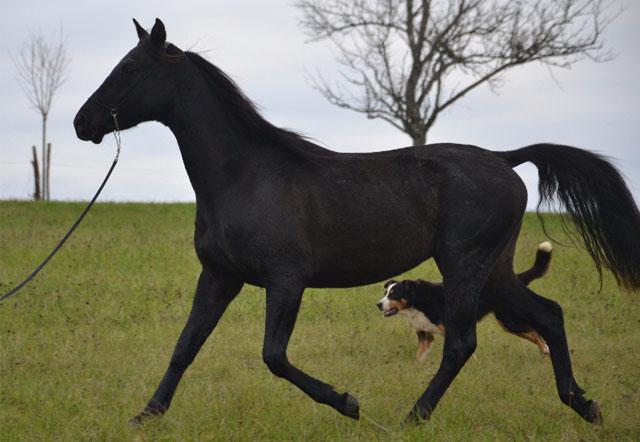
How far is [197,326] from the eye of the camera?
673 cm

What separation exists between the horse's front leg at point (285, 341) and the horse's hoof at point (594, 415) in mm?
2048

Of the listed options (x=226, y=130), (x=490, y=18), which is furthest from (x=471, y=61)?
(x=226, y=130)

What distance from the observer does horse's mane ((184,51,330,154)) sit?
6605 mm

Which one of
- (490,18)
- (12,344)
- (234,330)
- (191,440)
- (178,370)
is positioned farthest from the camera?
(490,18)

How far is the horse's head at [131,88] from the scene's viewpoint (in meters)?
6.41

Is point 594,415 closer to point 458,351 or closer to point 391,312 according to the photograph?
point 458,351

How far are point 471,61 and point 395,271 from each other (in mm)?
22345

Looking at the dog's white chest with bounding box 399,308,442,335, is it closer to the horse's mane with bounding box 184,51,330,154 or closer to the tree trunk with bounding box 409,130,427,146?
the horse's mane with bounding box 184,51,330,154

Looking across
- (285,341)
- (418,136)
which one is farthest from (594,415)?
(418,136)

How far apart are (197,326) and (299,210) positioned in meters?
1.21

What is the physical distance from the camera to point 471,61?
92.4 ft

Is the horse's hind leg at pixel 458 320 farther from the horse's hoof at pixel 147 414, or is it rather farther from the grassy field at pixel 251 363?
the horse's hoof at pixel 147 414

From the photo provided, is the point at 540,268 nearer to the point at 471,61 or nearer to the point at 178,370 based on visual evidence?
the point at 178,370

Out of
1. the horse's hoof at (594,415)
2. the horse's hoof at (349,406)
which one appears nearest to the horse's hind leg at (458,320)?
the horse's hoof at (349,406)
